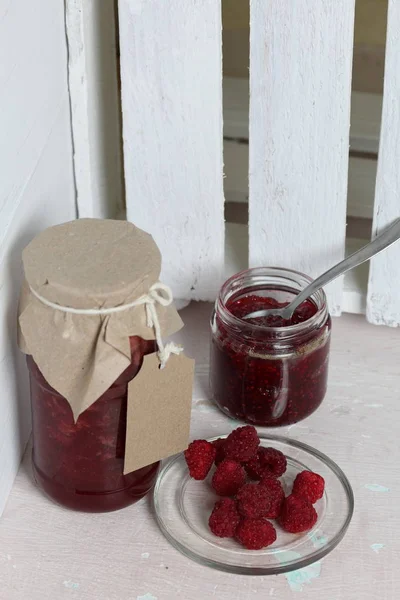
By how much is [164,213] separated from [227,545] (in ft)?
1.17

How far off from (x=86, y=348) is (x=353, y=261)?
0.97ft

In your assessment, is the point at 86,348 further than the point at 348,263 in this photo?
No

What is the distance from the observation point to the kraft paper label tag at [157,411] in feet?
2.60

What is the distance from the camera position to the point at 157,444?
838 millimetres

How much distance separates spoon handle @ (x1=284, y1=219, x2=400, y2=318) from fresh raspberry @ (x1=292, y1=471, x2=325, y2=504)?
0.54 ft

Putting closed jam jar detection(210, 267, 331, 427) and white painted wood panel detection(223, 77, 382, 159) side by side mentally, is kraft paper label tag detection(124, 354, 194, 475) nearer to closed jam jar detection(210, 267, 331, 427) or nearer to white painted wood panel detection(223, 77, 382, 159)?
closed jam jar detection(210, 267, 331, 427)

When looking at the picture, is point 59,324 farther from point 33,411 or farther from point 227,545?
point 227,545

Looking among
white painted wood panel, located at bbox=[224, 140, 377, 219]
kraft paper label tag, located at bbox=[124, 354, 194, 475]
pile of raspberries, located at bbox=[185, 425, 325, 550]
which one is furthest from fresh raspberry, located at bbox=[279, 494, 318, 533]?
white painted wood panel, located at bbox=[224, 140, 377, 219]

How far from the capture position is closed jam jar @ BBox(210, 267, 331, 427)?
89cm

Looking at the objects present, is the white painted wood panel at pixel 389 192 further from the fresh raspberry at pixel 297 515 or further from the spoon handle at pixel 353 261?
the fresh raspberry at pixel 297 515

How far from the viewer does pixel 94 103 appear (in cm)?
100

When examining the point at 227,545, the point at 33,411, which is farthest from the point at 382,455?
the point at 33,411

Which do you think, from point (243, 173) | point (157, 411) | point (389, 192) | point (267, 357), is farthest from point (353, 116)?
point (157, 411)

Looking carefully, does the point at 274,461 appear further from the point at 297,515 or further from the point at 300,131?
the point at 300,131
